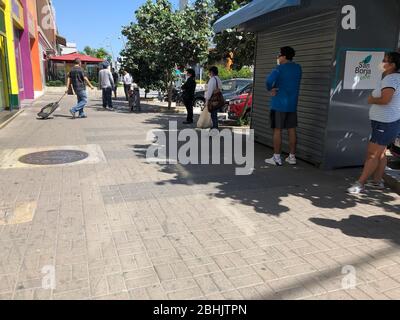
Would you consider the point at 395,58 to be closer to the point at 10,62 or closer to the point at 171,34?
the point at 171,34

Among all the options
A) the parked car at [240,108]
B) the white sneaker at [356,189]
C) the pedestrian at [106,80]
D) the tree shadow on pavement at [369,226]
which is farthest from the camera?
the pedestrian at [106,80]

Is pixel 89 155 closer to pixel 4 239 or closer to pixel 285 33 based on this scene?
pixel 4 239

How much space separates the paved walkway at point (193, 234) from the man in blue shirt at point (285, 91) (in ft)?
2.51

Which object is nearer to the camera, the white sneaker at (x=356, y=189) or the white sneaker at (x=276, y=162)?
the white sneaker at (x=356, y=189)

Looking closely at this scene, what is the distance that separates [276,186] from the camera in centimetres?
545

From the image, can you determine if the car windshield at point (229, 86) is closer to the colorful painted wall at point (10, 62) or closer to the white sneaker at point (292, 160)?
the colorful painted wall at point (10, 62)

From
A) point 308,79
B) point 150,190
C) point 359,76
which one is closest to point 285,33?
point 308,79

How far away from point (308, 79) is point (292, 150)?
4.11 ft

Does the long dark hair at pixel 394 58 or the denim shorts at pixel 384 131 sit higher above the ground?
the long dark hair at pixel 394 58

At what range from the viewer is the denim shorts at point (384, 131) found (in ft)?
15.9

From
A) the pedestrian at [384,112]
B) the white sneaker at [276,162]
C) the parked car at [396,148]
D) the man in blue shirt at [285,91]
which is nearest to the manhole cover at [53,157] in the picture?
the white sneaker at [276,162]

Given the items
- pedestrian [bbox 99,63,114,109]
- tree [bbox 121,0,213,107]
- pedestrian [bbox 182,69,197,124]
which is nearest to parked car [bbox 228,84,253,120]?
pedestrian [bbox 182,69,197,124]

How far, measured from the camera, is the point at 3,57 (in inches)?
492
